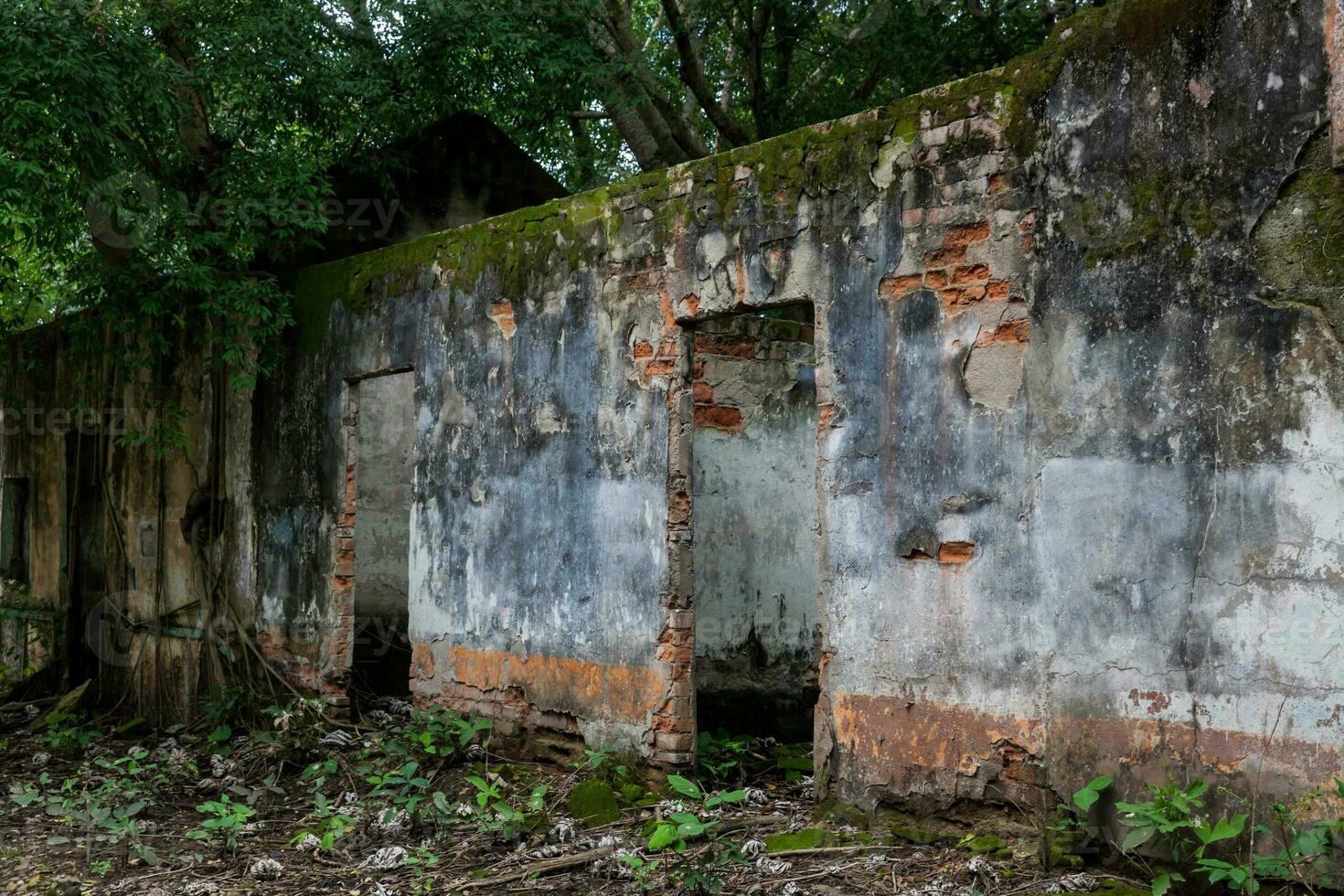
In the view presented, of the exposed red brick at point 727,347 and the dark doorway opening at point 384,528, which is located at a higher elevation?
the exposed red brick at point 727,347

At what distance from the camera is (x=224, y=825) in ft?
19.6

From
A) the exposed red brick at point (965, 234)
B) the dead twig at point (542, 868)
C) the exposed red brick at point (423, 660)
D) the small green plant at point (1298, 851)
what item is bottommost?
the dead twig at point (542, 868)

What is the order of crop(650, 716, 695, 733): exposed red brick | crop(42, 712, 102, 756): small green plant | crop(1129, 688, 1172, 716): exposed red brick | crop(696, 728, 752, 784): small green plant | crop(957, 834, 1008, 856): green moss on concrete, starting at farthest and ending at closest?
crop(42, 712, 102, 756): small green plant
crop(696, 728, 752, 784): small green plant
crop(650, 716, 695, 733): exposed red brick
crop(957, 834, 1008, 856): green moss on concrete
crop(1129, 688, 1172, 716): exposed red brick

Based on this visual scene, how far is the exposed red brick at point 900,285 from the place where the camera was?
16.8ft

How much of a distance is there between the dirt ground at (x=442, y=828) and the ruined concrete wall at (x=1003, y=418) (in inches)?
11.6

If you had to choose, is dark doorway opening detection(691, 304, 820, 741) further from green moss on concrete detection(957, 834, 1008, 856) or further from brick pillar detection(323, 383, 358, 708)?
green moss on concrete detection(957, 834, 1008, 856)

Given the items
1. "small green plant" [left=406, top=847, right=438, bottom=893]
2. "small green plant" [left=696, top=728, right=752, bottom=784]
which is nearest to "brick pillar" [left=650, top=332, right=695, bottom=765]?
"small green plant" [left=696, top=728, right=752, bottom=784]

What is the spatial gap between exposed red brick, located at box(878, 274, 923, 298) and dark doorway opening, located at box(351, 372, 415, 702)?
4.84 metres

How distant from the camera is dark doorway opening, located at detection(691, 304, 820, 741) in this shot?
7.42 meters

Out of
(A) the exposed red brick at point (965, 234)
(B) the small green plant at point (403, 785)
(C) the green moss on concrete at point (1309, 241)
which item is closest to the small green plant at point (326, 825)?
(B) the small green plant at point (403, 785)

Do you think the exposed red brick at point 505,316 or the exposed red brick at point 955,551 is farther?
the exposed red brick at point 505,316

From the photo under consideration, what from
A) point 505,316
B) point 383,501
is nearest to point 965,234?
point 505,316

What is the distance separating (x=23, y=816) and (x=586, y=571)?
10.5ft

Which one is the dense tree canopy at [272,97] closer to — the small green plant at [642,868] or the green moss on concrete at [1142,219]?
the small green plant at [642,868]
